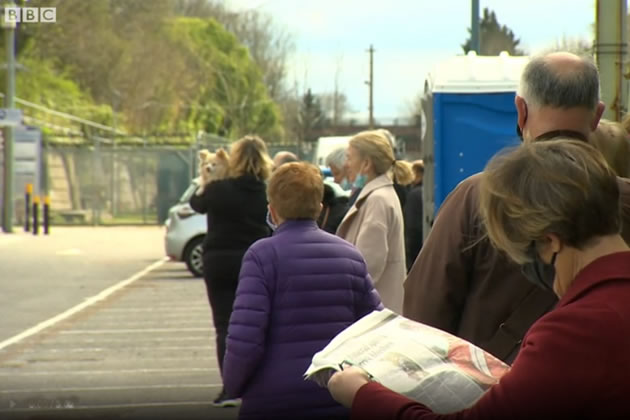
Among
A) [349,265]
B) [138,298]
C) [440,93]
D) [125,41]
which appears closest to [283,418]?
[349,265]

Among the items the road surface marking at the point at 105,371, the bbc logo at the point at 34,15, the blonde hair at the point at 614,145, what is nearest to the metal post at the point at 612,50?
the blonde hair at the point at 614,145

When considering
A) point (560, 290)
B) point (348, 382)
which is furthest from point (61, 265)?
point (560, 290)

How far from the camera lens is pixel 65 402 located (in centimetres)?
944

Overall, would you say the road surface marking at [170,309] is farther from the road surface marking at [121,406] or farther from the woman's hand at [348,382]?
the woman's hand at [348,382]

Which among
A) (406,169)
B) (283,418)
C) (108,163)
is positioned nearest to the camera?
(283,418)

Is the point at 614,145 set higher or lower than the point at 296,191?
higher

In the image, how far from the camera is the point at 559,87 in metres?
3.54

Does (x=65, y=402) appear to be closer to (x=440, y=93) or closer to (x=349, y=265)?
(x=440, y=93)

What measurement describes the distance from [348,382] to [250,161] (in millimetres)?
6378

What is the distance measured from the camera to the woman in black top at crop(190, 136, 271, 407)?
8766mm

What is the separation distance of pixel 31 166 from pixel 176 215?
649 inches

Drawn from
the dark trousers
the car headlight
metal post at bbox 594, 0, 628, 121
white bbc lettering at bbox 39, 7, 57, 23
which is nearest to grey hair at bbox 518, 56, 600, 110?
metal post at bbox 594, 0, 628, 121

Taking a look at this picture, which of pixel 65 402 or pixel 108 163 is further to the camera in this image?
pixel 108 163

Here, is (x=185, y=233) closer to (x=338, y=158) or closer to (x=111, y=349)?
(x=111, y=349)
